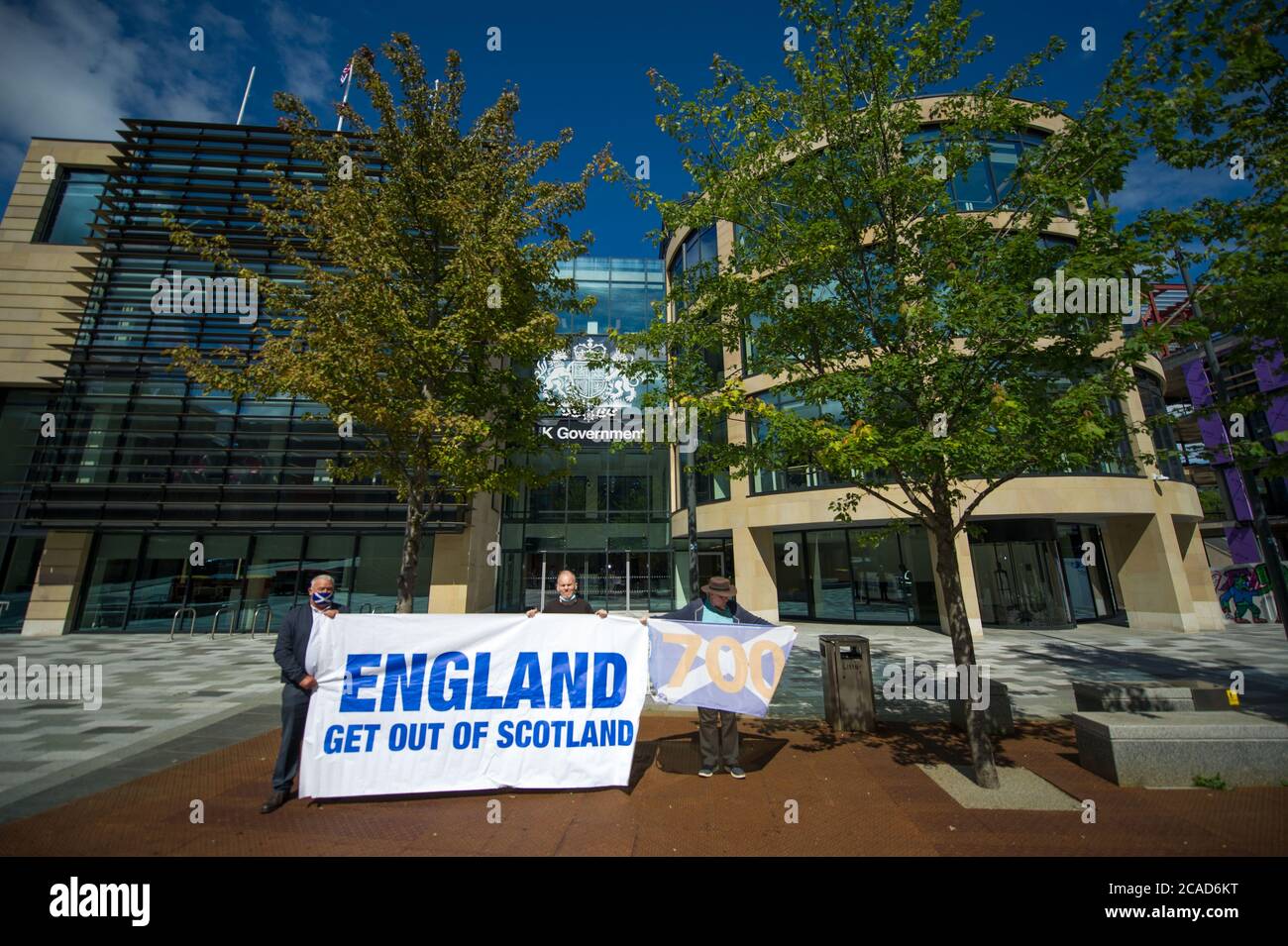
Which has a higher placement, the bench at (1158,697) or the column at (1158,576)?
the column at (1158,576)

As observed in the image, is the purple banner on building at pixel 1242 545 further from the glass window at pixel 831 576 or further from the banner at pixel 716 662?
the banner at pixel 716 662

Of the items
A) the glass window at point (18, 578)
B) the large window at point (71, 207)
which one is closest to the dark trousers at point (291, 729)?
the glass window at point (18, 578)

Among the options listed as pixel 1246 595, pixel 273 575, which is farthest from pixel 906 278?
pixel 1246 595

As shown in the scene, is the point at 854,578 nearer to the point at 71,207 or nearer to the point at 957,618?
the point at 957,618

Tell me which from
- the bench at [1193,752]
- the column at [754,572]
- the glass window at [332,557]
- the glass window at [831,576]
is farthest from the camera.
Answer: the glass window at [831,576]

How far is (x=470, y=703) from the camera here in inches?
203

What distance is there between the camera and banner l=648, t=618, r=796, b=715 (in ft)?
18.1

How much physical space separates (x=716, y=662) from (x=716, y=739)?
89 centimetres

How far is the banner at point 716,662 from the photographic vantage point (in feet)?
18.1

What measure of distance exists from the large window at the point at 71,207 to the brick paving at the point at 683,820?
2615 centimetres

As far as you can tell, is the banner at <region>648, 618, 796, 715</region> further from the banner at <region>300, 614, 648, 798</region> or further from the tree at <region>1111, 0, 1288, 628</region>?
the tree at <region>1111, 0, 1288, 628</region>
